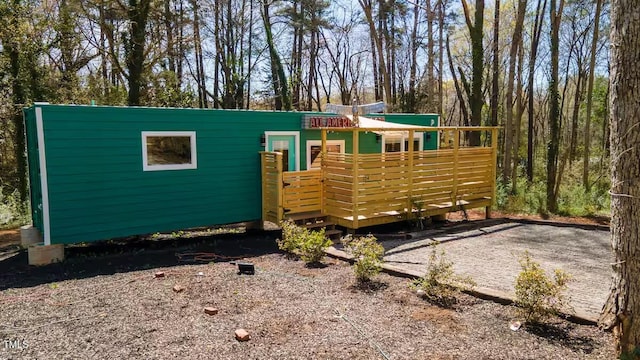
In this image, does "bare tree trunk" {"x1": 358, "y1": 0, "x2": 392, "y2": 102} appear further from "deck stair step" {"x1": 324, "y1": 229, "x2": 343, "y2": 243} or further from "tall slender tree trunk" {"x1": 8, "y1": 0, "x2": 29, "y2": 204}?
"tall slender tree trunk" {"x1": 8, "y1": 0, "x2": 29, "y2": 204}

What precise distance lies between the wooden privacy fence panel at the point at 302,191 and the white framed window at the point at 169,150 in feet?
5.59

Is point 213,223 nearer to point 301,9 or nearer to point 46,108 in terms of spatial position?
point 46,108

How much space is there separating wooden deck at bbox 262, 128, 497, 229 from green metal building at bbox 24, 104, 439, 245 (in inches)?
24.8

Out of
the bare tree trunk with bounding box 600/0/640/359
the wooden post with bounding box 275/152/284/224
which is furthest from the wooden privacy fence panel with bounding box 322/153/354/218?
the bare tree trunk with bounding box 600/0/640/359

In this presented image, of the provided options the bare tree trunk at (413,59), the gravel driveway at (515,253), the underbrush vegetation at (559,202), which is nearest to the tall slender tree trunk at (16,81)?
the gravel driveway at (515,253)

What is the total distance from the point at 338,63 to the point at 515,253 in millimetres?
22150

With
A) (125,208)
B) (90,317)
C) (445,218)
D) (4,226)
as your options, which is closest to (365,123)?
(445,218)

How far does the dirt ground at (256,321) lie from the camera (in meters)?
3.16

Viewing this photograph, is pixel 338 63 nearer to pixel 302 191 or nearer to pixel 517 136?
pixel 517 136

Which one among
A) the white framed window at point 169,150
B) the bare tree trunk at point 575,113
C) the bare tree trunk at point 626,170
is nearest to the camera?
the bare tree trunk at point 626,170

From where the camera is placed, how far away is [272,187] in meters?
7.87

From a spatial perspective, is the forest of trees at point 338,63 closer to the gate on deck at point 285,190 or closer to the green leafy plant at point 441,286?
the gate on deck at point 285,190

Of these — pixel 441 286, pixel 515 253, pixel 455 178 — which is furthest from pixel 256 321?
pixel 455 178

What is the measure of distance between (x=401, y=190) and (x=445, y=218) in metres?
2.20
